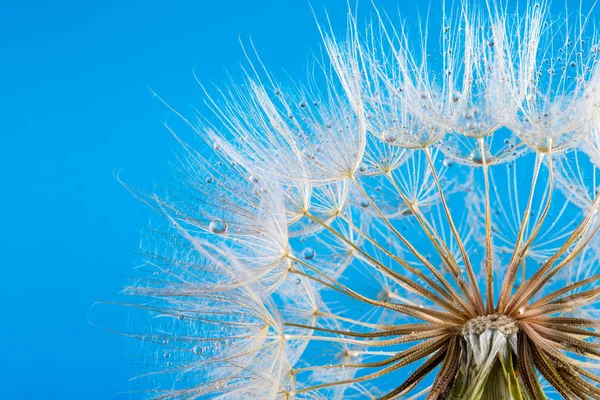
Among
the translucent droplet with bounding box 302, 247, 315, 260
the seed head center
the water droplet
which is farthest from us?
the translucent droplet with bounding box 302, 247, 315, 260

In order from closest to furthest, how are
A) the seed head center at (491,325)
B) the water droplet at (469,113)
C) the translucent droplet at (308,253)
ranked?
the seed head center at (491,325), the water droplet at (469,113), the translucent droplet at (308,253)

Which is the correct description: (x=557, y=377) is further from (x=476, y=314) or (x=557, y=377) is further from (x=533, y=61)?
(x=533, y=61)

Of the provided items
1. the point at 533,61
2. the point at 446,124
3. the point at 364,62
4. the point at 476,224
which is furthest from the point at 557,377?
the point at 476,224

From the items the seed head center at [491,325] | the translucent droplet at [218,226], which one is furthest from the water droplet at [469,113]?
the translucent droplet at [218,226]

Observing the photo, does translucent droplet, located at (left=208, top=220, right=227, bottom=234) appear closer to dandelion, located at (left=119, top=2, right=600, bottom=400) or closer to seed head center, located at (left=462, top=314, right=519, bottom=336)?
dandelion, located at (left=119, top=2, right=600, bottom=400)

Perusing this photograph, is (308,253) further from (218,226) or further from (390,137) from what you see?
(390,137)

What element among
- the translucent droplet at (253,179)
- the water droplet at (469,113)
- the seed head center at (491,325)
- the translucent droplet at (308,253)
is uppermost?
the water droplet at (469,113)

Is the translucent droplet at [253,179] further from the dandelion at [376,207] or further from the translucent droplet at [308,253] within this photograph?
the translucent droplet at [308,253]

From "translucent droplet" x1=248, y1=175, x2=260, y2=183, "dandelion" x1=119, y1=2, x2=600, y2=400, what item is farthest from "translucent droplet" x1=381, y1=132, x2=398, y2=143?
"translucent droplet" x1=248, y1=175, x2=260, y2=183
